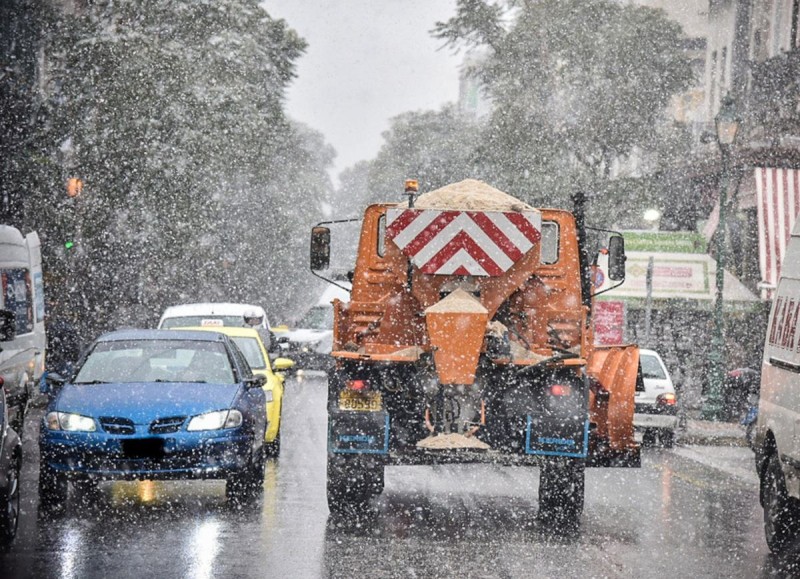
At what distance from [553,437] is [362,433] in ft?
4.94

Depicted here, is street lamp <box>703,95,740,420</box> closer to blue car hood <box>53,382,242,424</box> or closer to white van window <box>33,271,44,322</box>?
white van window <box>33,271,44,322</box>

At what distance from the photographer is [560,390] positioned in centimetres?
1080

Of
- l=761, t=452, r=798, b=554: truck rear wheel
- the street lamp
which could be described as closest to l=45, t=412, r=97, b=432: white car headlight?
l=761, t=452, r=798, b=554: truck rear wheel

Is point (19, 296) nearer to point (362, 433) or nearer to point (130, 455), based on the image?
point (130, 455)

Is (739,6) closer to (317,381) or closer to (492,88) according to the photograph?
(492,88)

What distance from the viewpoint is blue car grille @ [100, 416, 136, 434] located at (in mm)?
11086

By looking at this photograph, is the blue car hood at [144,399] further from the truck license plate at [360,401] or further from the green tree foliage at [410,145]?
the green tree foliage at [410,145]

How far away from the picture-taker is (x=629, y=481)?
1533 cm

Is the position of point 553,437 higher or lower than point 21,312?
lower

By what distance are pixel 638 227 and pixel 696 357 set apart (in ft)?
27.9

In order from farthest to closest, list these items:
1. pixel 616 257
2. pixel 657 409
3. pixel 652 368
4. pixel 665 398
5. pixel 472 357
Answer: pixel 652 368, pixel 657 409, pixel 665 398, pixel 616 257, pixel 472 357

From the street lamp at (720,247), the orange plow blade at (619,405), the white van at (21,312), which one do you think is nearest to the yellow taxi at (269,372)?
the white van at (21,312)

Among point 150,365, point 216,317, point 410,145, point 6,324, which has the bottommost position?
point 150,365

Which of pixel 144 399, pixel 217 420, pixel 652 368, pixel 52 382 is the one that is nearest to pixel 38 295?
pixel 52 382
